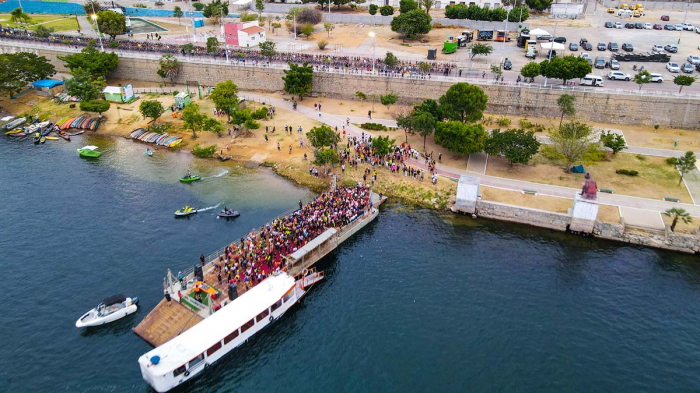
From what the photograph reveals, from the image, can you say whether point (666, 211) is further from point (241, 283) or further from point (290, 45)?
point (290, 45)

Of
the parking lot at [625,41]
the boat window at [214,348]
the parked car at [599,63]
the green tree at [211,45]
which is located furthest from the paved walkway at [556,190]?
the green tree at [211,45]

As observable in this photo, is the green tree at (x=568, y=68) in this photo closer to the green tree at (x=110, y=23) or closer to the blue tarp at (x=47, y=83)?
the green tree at (x=110, y=23)

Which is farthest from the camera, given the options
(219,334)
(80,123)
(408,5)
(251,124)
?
(408,5)

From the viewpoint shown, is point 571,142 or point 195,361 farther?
point 571,142

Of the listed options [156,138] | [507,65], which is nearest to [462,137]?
[507,65]

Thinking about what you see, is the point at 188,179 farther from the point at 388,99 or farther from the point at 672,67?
the point at 672,67

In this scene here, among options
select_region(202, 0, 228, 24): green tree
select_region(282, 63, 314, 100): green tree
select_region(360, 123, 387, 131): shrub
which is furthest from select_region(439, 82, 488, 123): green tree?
select_region(202, 0, 228, 24): green tree
